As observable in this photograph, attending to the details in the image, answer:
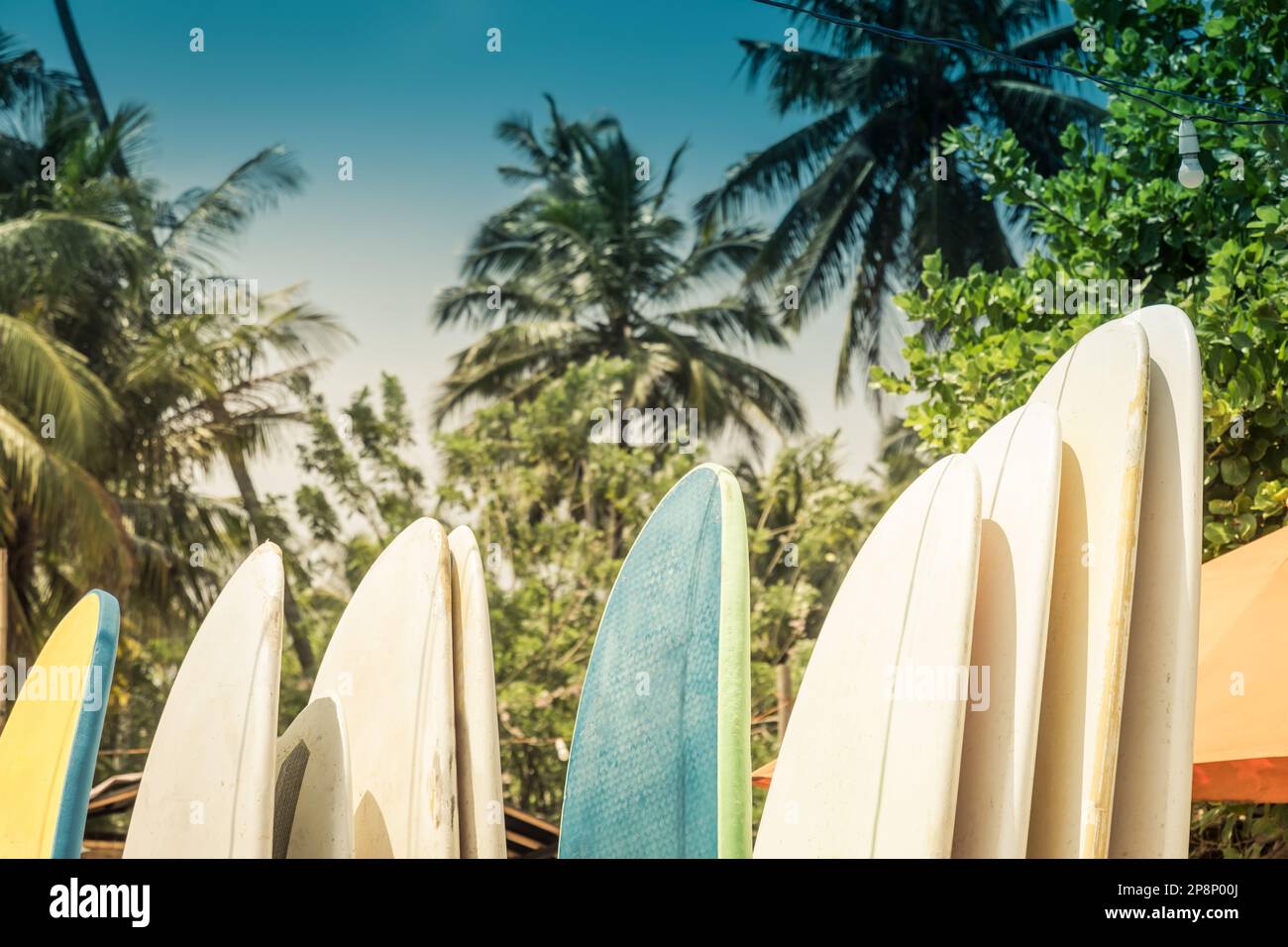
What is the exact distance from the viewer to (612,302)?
17250 millimetres

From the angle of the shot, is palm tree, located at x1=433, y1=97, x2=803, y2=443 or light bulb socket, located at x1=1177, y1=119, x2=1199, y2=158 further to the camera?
palm tree, located at x1=433, y1=97, x2=803, y2=443

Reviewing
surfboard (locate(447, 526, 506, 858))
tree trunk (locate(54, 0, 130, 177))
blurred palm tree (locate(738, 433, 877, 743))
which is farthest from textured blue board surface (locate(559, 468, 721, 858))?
tree trunk (locate(54, 0, 130, 177))

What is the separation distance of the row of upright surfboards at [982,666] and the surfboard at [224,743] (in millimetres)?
655

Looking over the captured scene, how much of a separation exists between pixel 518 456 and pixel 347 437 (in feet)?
7.15

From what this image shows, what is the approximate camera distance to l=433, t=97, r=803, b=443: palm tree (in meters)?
17.0

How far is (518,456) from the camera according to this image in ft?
42.6

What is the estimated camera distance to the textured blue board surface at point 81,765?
1.96 metres

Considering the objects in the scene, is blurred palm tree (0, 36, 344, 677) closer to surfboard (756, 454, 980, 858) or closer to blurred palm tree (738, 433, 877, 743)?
blurred palm tree (738, 433, 877, 743)

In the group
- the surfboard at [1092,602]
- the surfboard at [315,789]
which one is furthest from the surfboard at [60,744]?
the surfboard at [1092,602]

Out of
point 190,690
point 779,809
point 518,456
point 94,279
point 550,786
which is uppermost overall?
point 94,279

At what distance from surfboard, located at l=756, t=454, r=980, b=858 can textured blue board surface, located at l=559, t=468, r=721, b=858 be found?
167mm

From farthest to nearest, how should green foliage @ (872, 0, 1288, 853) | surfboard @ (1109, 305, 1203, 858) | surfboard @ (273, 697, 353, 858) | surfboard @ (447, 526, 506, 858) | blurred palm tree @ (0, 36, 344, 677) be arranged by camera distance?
blurred palm tree @ (0, 36, 344, 677)
green foliage @ (872, 0, 1288, 853)
surfboard @ (447, 526, 506, 858)
surfboard @ (273, 697, 353, 858)
surfboard @ (1109, 305, 1203, 858)
